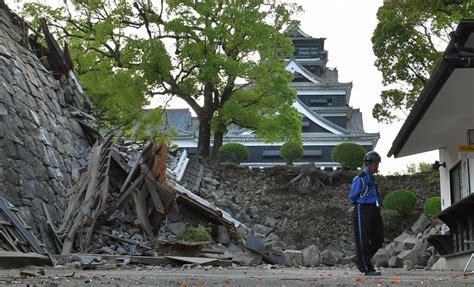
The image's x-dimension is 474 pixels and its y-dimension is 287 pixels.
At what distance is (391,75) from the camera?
89.6 ft

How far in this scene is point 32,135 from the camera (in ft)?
49.9

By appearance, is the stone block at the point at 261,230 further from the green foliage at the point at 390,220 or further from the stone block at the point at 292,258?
the stone block at the point at 292,258

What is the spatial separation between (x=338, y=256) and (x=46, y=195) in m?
9.74

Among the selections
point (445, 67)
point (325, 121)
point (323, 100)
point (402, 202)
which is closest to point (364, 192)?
point (445, 67)

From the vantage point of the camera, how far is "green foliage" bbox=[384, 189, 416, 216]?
26.0 metres

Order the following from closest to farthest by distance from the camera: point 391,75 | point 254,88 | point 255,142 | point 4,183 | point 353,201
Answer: point 353,201, point 4,183, point 391,75, point 254,88, point 255,142

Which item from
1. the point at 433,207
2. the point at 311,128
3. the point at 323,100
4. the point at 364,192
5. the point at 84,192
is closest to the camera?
the point at 364,192

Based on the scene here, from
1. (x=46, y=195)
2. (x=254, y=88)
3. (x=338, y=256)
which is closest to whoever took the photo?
(x=46, y=195)

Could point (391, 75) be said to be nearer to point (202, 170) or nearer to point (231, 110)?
point (231, 110)

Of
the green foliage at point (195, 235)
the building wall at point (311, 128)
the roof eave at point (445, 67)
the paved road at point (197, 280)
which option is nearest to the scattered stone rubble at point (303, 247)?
the green foliage at point (195, 235)

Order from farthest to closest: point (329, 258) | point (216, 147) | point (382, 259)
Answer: point (216, 147), point (329, 258), point (382, 259)

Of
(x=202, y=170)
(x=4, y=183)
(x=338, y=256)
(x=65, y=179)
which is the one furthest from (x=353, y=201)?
(x=202, y=170)

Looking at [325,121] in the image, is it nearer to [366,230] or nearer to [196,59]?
[196,59]

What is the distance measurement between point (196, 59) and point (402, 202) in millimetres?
9757
